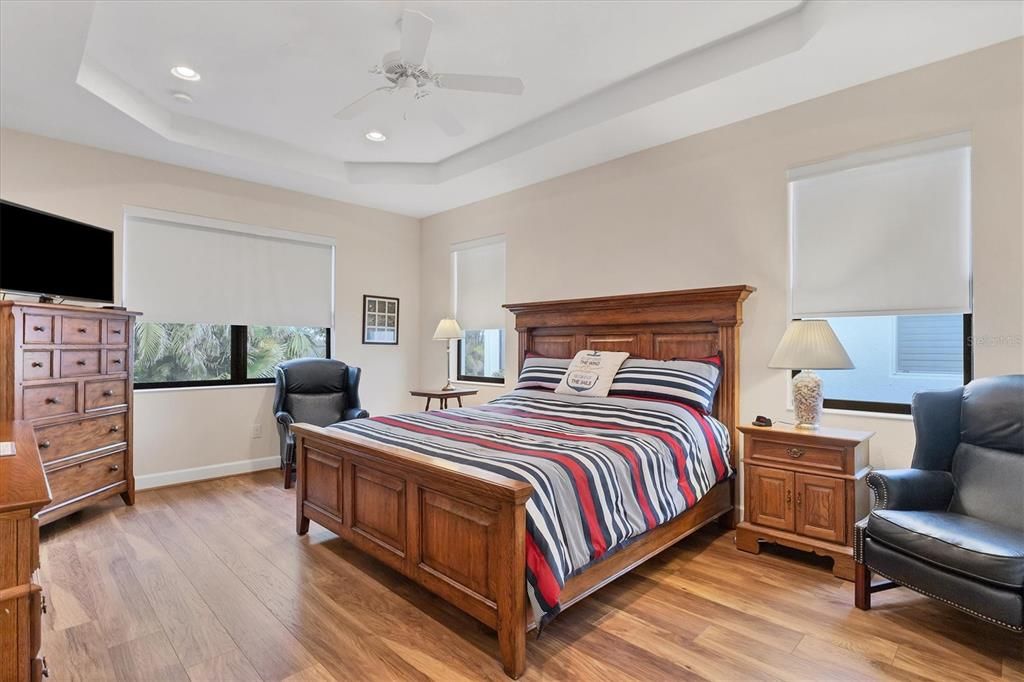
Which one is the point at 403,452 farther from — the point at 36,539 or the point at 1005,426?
the point at 1005,426

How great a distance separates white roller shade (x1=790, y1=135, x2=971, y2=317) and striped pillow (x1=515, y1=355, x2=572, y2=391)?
167cm

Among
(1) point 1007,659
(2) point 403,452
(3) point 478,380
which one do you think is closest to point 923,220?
(1) point 1007,659

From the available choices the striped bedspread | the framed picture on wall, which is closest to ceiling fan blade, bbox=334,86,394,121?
the striped bedspread

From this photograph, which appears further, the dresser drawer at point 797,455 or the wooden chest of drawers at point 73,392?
the wooden chest of drawers at point 73,392

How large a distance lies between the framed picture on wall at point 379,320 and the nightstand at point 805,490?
12.8 ft

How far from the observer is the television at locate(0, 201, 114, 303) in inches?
118

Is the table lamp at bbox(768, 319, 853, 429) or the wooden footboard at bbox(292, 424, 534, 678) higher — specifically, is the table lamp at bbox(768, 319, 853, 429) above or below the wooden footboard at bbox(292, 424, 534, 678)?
above

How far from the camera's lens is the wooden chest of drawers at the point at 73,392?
2.88m

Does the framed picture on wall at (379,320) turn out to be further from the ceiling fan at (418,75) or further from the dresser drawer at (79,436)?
the ceiling fan at (418,75)

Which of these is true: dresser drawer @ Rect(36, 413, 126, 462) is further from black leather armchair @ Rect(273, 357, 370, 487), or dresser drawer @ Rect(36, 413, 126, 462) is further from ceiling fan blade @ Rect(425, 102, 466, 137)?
ceiling fan blade @ Rect(425, 102, 466, 137)

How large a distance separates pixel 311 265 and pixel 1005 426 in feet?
17.1

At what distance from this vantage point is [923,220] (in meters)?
2.77

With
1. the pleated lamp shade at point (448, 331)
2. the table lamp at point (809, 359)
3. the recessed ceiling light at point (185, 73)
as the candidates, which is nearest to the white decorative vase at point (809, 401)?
the table lamp at point (809, 359)

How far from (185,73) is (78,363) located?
1949 millimetres
